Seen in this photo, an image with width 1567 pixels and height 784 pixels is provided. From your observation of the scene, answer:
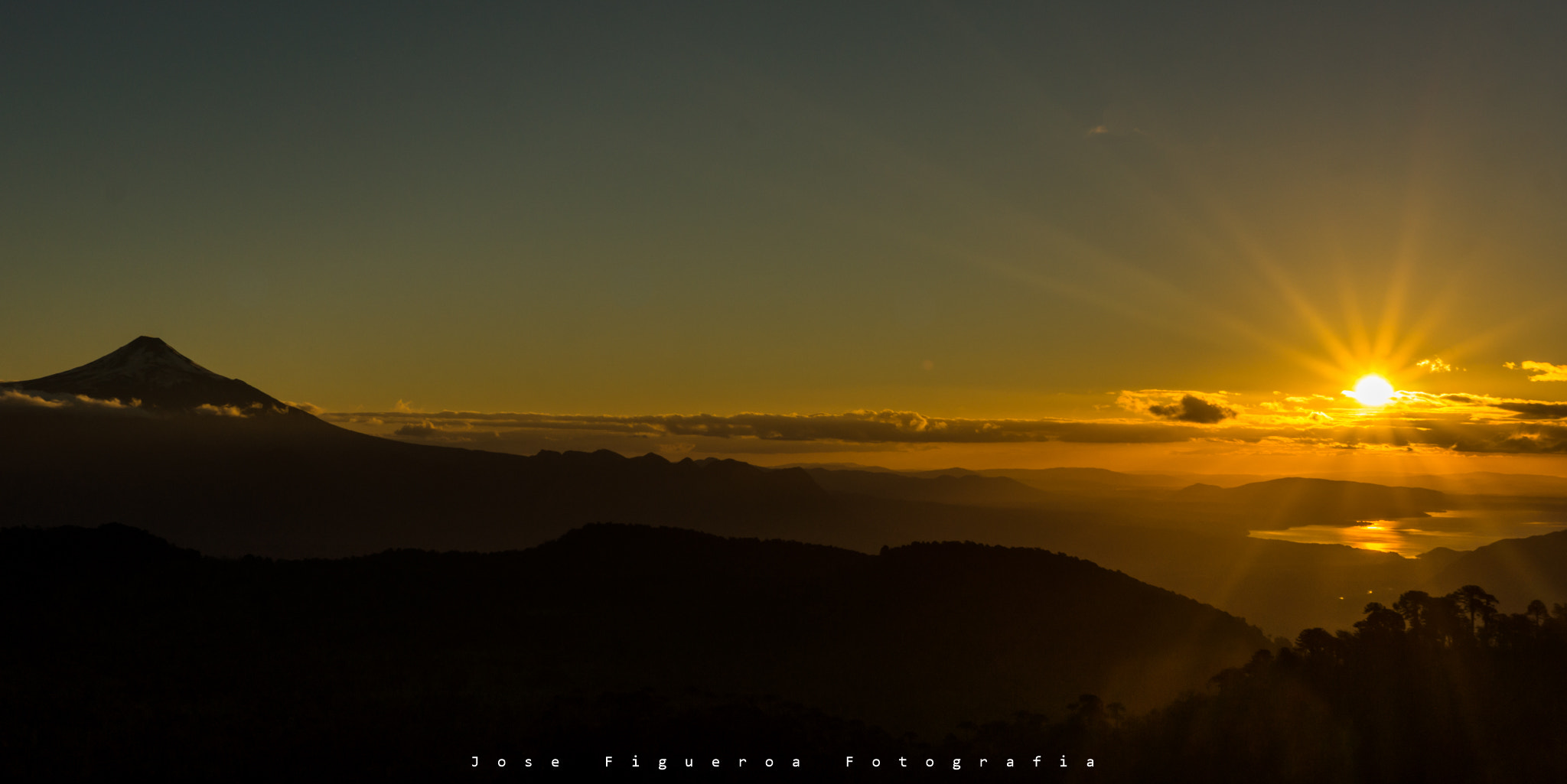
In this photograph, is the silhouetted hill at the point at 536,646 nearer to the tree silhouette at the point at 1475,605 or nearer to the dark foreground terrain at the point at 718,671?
the dark foreground terrain at the point at 718,671

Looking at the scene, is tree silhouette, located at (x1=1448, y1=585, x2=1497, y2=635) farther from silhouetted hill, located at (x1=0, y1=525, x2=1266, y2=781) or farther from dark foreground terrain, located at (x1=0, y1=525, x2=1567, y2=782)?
silhouetted hill, located at (x1=0, y1=525, x2=1266, y2=781)

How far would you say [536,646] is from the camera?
72.2m

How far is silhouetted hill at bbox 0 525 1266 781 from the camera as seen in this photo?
135ft

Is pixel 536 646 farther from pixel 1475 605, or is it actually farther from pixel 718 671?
→ pixel 1475 605

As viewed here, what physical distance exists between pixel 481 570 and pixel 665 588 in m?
18.3

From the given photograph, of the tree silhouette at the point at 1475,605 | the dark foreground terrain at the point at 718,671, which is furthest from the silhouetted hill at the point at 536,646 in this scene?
the tree silhouette at the point at 1475,605

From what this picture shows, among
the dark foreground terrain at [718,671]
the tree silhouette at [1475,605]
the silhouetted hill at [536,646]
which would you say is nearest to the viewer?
the dark foreground terrain at [718,671]

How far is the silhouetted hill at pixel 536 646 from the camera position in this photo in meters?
41.2

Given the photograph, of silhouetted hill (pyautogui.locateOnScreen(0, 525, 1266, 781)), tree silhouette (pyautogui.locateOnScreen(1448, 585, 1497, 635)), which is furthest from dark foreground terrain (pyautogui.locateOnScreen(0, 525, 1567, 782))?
silhouetted hill (pyautogui.locateOnScreen(0, 525, 1266, 781))

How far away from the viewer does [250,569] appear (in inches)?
3509

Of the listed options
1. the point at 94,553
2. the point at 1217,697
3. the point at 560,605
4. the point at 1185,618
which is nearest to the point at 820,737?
the point at 1217,697

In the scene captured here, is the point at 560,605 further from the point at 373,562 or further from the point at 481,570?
the point at 373,562

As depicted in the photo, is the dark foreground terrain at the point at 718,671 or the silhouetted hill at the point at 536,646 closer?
the dark foreground terrain at the point at 718,671

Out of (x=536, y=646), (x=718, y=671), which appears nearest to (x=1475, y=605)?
(x=718, y=671)
